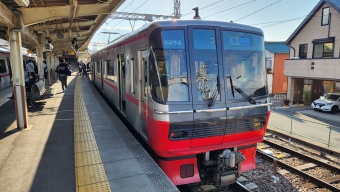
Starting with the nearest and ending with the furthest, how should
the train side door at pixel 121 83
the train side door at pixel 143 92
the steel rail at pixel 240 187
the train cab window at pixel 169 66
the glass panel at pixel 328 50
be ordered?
the train cab window at pixel 169 66, the train side door at pixel 143 92, the steel rail at pixel 240 187, the train side door at pixel 121 83, the glass panel at pixel 328 50

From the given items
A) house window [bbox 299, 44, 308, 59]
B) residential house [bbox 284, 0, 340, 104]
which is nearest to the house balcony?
residential house [bbox 284, 0, 340, 104]

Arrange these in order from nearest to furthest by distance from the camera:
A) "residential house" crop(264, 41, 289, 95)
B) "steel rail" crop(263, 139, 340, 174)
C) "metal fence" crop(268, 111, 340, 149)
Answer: "steel rail" crop(263, 139, 340, 174) < "metal fence" crop(268, 111, 340, 149) < "residential house" crop(264, 41, 289, 95)

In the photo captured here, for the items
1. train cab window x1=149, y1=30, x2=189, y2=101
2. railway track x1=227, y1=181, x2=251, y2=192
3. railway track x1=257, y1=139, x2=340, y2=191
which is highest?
train cab window x1=149, y1=30, x2=189, y2=101

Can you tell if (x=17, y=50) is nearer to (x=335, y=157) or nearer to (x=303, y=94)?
(x=335, y=157)

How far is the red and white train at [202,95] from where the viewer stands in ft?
12.9

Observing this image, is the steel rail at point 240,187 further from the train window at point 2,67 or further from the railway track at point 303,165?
the train window at point 2,67

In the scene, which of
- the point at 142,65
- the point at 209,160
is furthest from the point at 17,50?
the point at 209,160

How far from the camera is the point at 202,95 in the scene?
4.07 m

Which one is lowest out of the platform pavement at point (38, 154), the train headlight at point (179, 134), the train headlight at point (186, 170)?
the train headlight at point (186, 170)

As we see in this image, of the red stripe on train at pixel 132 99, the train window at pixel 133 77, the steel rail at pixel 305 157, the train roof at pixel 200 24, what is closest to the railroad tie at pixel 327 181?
the steel rail at pixel 305 157

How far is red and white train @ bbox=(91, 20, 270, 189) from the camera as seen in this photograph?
393cm

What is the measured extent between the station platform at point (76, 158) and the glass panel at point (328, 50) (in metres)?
16.3

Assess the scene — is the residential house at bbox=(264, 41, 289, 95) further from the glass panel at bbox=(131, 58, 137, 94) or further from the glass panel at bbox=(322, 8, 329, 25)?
the glass panel at bbox=(131, 58, 137, 94)

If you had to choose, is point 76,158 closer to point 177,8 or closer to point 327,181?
point 327,181
